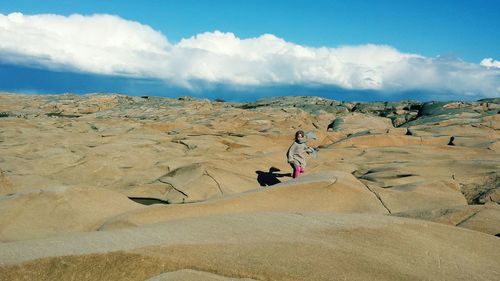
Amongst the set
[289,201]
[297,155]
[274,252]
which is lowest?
[289,201]

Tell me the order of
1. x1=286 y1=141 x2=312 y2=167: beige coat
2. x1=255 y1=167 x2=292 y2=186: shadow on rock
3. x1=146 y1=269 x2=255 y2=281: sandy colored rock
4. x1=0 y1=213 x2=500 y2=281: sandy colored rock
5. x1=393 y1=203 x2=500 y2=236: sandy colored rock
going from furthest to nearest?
1. x1=255 y1=167 x2=292 y2=186: shadow on rock
2. x1=286 y1=141 x2=312 y2=167: beige coat
3. x1=393 y1=203 x2=500 y2=236: sandy colored rock
4. x1=0 y1=213 x2=500 y2=281: sandy colored rock
5. x1=146 y1=269 x2=255 y2=281: sandy colored rock

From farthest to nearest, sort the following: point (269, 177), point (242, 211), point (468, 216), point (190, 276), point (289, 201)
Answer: point (269, 177) → point (289, 201) → point (242, 211) → point (468, 216) → point (190, 276)

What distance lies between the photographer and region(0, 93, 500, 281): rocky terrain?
3.97 meters

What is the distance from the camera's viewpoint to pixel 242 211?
6906 millimetres

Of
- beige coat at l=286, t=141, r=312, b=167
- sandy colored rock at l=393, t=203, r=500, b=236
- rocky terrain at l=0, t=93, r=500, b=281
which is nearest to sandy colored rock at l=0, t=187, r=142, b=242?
rocky terrain at l=0, t=93, r=500, b=281

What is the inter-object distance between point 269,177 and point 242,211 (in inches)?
202

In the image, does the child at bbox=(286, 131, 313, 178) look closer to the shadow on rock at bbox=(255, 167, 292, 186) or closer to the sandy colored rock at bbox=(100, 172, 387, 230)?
the shadow on rock at bbox=(255, 167, 292, 186)

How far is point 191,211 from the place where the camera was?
6.49m

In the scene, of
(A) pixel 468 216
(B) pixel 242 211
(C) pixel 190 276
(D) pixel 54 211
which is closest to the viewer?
(C) pixel 190 276

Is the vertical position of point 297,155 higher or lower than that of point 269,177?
higher

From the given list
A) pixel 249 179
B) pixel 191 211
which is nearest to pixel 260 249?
pixel 191 211

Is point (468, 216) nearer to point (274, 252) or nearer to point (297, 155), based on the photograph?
point (274, 252)

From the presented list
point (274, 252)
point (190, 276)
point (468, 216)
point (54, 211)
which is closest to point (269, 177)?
point (54, 211)

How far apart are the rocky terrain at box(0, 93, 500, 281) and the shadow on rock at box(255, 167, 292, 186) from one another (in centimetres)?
6
